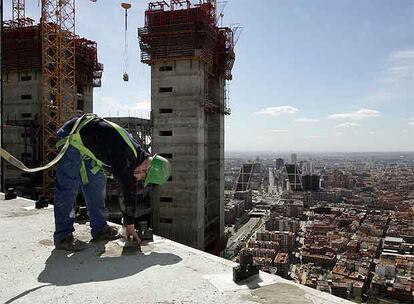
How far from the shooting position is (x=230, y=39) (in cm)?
3969

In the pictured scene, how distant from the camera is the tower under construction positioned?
32812 mm

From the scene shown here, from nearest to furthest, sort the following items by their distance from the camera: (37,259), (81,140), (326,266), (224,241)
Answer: (37,259)
(81,140)
(224,241)
(326,266)

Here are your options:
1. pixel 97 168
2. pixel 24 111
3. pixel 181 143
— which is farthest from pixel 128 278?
pixel 24 111

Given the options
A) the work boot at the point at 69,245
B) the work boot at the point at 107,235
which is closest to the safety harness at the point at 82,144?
the work boot at the point at 107,235

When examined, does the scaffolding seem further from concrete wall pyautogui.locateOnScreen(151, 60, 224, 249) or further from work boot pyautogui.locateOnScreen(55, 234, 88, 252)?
work boot pyautogui.locateOnScreen(55, 234, 88, 252)

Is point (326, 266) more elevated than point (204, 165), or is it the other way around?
point (204, 165)

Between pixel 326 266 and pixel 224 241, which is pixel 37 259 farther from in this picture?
pixel 326 266

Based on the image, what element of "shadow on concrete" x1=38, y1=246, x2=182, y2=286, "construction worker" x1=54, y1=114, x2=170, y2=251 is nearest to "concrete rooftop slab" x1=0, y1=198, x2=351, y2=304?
"shadow on concrete" x1=38, y1=246, x2=182, y2=286

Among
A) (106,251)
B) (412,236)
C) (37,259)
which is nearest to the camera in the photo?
(37,259)

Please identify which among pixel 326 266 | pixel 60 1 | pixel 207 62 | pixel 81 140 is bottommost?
pixel 326 266

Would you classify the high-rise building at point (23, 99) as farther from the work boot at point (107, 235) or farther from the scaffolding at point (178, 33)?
the work boot at point (107, 235)

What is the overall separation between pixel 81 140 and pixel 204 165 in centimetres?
2883

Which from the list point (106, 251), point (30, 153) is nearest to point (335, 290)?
point (30, 153)

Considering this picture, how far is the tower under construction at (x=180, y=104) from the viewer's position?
1292 inches
